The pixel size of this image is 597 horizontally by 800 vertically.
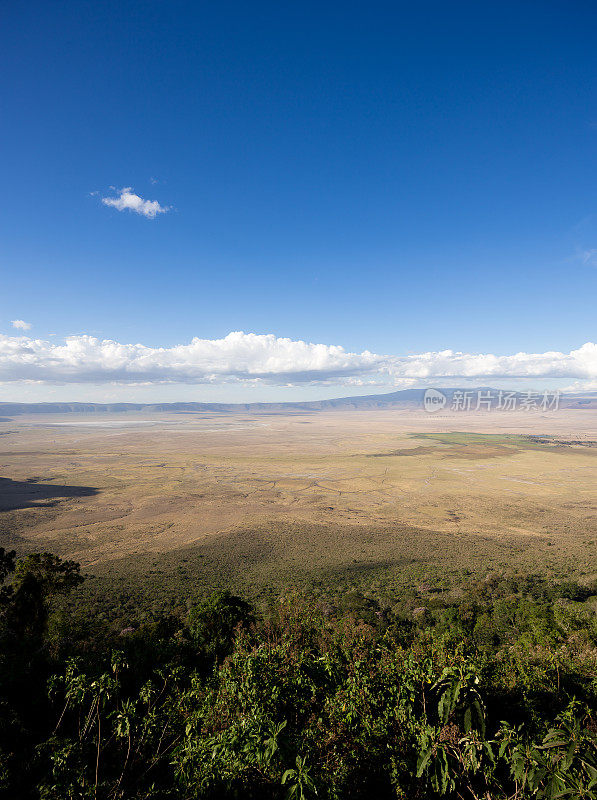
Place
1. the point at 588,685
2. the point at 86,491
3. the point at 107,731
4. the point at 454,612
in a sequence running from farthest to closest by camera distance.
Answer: the point at 86,491
the point at 454,612
the point at 588,685
the point at 107,731

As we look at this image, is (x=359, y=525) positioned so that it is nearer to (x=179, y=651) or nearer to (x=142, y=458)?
(x=179, y=651)

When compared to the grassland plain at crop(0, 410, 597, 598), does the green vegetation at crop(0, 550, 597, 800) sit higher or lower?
higher

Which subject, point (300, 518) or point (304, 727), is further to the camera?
point (300, 518)

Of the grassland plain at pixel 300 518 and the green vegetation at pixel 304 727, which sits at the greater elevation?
the green vegetation at pixel 304 727

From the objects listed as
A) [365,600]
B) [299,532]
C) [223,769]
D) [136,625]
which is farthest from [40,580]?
[299,532]

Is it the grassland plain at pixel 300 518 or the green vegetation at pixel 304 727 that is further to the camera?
the grassland plain at pixel 300 518

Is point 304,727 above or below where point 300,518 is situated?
above

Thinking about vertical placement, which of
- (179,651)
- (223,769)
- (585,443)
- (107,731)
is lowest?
(585,443)

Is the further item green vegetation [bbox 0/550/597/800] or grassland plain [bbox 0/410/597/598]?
grassland plain [bbox 0/410/597/598]
